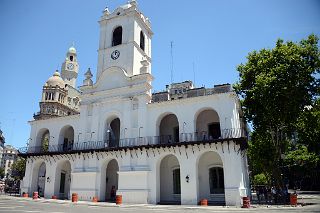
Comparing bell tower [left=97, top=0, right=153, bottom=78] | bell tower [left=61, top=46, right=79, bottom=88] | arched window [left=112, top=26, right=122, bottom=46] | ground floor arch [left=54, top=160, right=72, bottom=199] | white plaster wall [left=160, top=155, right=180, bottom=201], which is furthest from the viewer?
bell tower [left=61, top=46, right=79, bottom=88]

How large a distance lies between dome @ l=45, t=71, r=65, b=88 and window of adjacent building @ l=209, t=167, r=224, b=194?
47323 millimetres

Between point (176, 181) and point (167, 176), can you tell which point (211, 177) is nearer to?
point (176, 181)

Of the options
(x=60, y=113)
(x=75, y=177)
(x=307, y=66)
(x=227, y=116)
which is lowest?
(x=75, y=177)

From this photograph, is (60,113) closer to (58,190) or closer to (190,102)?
(58,190)

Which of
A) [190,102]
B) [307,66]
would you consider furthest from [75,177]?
[307,66]

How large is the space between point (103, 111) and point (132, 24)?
34.1 feet

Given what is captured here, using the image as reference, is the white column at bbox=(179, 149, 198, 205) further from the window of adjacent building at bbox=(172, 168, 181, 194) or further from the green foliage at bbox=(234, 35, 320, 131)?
the green foliage at bbox=(234, 35, 320, 131)

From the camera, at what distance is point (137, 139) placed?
26.5 meters

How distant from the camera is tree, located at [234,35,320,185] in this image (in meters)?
22.8

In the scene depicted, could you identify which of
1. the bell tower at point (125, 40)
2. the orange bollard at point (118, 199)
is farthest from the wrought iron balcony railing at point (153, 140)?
the bell tower at point (125, 40)

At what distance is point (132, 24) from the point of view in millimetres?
31203

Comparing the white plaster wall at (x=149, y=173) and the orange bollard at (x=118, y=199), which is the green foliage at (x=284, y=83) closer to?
the white plaster wall at (x=149, y=173)

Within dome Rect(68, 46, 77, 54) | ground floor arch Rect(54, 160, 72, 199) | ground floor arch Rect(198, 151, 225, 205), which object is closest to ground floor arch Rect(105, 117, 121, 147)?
ground floor arch Rect(54, 160, 72, 199)

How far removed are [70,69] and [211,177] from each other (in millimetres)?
A: 54303
